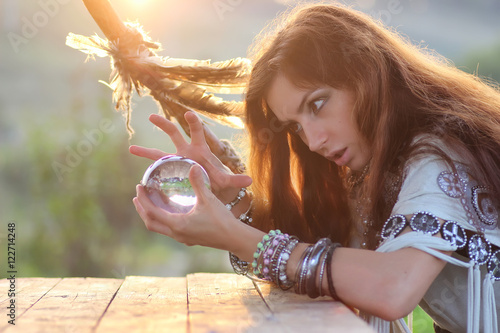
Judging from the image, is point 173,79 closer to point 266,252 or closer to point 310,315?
point 266,252

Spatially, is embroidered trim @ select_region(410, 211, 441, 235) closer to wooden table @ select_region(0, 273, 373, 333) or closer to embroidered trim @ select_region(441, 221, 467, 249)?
embroidered trim @ select_region(441, 221, 467, 249)

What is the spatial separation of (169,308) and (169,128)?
60 cm

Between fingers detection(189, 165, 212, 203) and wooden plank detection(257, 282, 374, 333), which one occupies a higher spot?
fingers detection(189, 165, 212, 203)

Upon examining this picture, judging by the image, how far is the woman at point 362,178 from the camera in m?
1.22

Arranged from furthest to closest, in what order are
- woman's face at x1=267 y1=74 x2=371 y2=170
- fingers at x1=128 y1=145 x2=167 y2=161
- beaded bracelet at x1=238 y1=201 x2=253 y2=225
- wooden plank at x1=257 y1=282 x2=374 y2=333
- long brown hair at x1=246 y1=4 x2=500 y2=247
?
beaded bracelet at x1=238 y1=201 x2=253 y2=225, fingers at x1=128 y1=145 x2=167 y2=161, woman's face at x1=267 y1=74 x2=371 y2=170, long brown hair at x1=246 y1=4 x2=500 y2=247, wooden plank at x1=257 y1=282 x2=374 y2=333

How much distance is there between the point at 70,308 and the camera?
1275mm

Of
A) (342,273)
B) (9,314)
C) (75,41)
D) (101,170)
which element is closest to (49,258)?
(101,170)

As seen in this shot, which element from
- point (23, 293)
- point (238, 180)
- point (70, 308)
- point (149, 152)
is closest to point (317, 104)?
point (238, 180)

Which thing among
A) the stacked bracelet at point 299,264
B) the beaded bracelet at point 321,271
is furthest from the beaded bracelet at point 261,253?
the beaded bracelet at point 321,271

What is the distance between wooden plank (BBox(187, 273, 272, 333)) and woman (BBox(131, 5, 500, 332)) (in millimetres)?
111

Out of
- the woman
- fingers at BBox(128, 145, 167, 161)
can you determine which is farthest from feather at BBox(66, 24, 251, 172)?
fingers at BBox(128, 145, 167, 161)

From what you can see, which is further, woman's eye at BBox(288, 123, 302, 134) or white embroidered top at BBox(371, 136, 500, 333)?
woman's eye at BBox(288, 123, 302, 134)

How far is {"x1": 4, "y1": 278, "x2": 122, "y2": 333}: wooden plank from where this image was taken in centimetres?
107

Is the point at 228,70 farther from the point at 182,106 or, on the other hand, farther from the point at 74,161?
the point at 74,161
